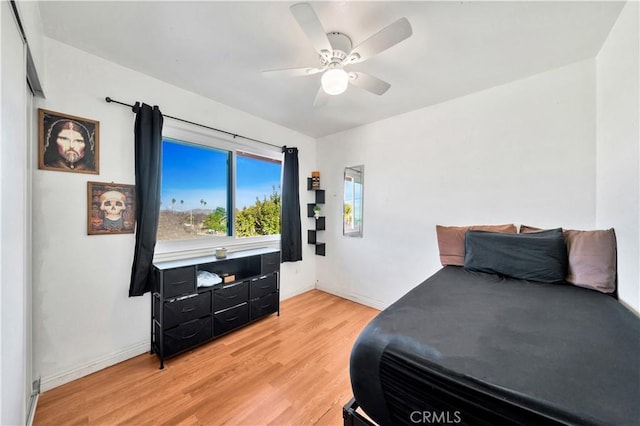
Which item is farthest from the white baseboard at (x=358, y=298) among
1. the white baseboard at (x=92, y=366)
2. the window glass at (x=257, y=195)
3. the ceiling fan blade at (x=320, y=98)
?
the ceiling fan blade at (x=320, y=98)

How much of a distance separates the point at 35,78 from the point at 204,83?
44.0 inches

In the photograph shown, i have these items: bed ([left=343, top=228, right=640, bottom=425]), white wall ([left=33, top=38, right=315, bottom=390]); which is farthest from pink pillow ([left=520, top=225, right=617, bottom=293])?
white wall ([left=33, top=38, right=315, bottom=390])

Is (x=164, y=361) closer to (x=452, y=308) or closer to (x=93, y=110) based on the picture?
(x=93, y=110)

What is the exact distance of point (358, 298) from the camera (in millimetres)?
3330

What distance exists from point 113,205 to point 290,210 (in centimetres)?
192

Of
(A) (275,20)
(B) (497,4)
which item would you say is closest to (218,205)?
(A) (275,20)

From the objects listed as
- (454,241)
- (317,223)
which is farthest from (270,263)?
(454,241)

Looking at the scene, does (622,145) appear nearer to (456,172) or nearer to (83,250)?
(456,172)

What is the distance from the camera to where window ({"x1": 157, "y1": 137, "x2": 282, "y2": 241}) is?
2.41 metres

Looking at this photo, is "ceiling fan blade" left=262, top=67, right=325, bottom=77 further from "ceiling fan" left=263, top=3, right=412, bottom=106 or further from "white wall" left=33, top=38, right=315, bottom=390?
"white wall" left=33, top=38, right=315, bottom=390

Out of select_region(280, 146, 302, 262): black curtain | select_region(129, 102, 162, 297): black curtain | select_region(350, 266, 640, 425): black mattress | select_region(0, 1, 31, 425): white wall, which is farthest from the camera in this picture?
select_region(280, 146, 302, 262): black curtain

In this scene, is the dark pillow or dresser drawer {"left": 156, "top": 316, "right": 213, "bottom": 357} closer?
the dark pillow

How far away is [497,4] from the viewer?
4.56 ft

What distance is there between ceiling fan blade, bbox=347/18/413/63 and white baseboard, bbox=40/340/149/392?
2.92 m
